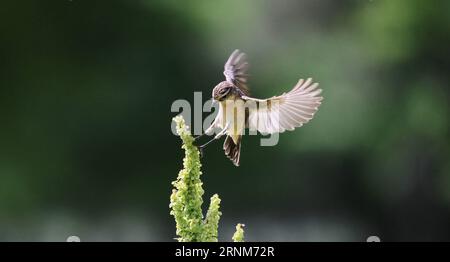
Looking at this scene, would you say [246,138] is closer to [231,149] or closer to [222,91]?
[231,149]

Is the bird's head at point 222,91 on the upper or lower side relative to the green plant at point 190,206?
upper

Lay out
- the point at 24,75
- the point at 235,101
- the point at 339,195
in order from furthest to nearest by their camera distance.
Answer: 1. the point at 24,75
2. the point at 339,195
3. the point at 235,101

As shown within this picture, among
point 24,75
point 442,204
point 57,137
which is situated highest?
point 24,75

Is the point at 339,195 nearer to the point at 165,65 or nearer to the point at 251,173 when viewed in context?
the point at 251,173

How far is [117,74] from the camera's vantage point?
29.3ft

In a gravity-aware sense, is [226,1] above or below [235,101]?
above

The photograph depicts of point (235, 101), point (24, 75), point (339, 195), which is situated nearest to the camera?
point (235, 101)

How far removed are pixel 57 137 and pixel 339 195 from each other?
245 centimetres

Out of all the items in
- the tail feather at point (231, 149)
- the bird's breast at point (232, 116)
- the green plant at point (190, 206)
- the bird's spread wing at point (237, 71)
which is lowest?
the green plant at point (190, 206)

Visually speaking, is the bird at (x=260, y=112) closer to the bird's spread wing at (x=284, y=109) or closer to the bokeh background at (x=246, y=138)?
the bird's spread wing at (x=284, y=109)

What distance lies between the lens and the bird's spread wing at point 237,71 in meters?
4.09

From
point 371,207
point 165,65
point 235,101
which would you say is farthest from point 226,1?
point 235,101

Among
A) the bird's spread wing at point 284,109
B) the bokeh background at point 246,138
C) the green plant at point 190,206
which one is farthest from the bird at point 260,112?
the bokeh background at point 246,138

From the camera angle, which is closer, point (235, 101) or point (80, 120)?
point (235, 101)
